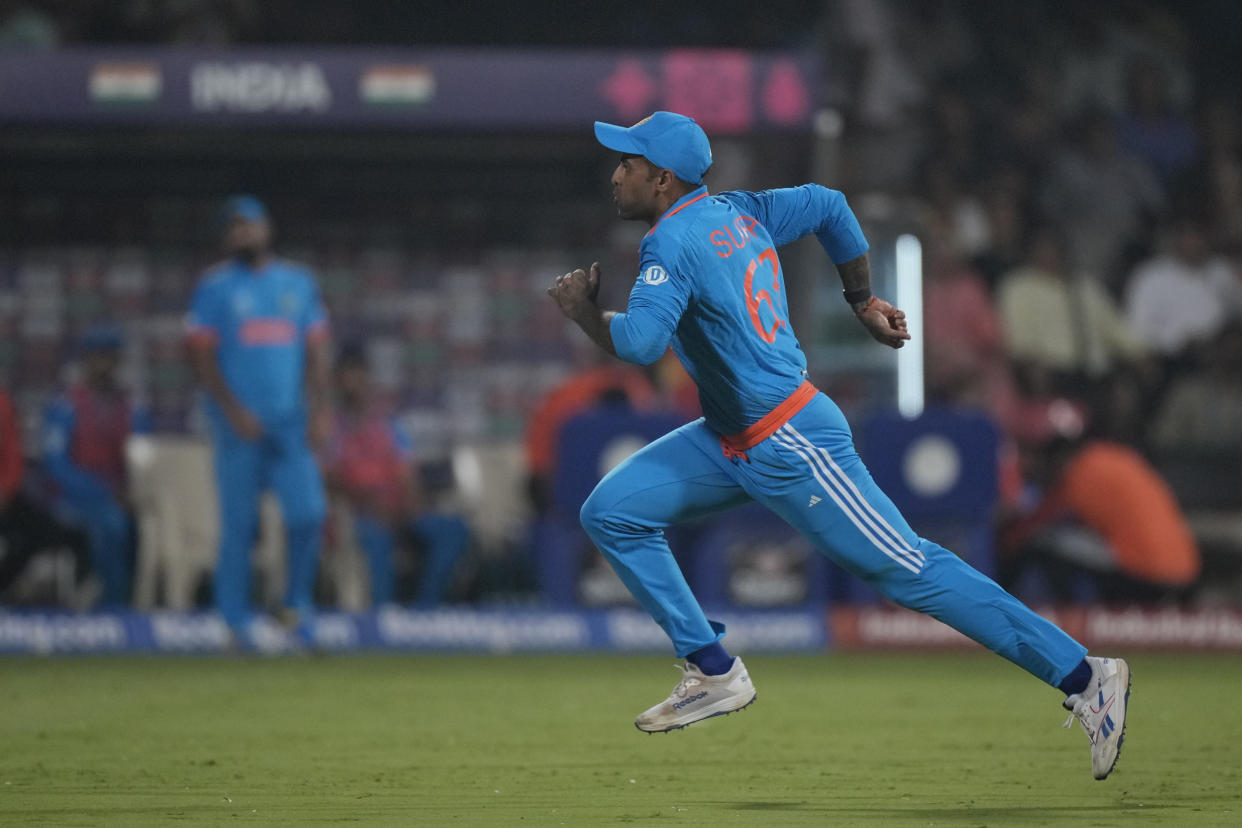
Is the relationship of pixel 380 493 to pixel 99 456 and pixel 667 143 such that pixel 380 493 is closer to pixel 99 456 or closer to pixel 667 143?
pixel 99 456

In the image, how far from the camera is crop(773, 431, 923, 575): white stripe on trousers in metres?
5.81

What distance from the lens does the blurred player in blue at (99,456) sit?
1245cm

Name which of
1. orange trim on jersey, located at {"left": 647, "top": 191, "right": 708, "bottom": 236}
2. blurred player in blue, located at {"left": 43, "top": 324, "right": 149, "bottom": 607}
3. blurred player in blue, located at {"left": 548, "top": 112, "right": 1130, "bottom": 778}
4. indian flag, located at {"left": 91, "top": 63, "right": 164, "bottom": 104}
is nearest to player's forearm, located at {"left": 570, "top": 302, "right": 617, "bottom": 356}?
blurred player in blue, located at {"left": 548, "top": 112, "right": 1130, "bottom": 778}

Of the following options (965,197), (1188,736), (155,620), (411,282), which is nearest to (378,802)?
(1188,736)

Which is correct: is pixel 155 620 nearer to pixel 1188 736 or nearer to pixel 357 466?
pixel 357 466

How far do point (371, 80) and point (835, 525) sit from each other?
23.2 ft

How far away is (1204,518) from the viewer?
1291cm

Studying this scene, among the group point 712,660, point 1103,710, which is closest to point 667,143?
point 712,660

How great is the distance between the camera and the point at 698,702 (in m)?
6.22

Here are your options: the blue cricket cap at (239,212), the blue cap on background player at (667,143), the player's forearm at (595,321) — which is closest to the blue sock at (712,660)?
the player's forearm at (595,321)

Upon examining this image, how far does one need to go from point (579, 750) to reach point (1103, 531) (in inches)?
220

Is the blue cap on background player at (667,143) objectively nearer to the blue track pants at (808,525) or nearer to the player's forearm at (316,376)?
the blue track pants at (808,525)

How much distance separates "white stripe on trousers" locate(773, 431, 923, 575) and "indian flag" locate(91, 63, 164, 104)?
729cm

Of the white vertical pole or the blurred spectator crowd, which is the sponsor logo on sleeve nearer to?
the blurred spectator crowd
